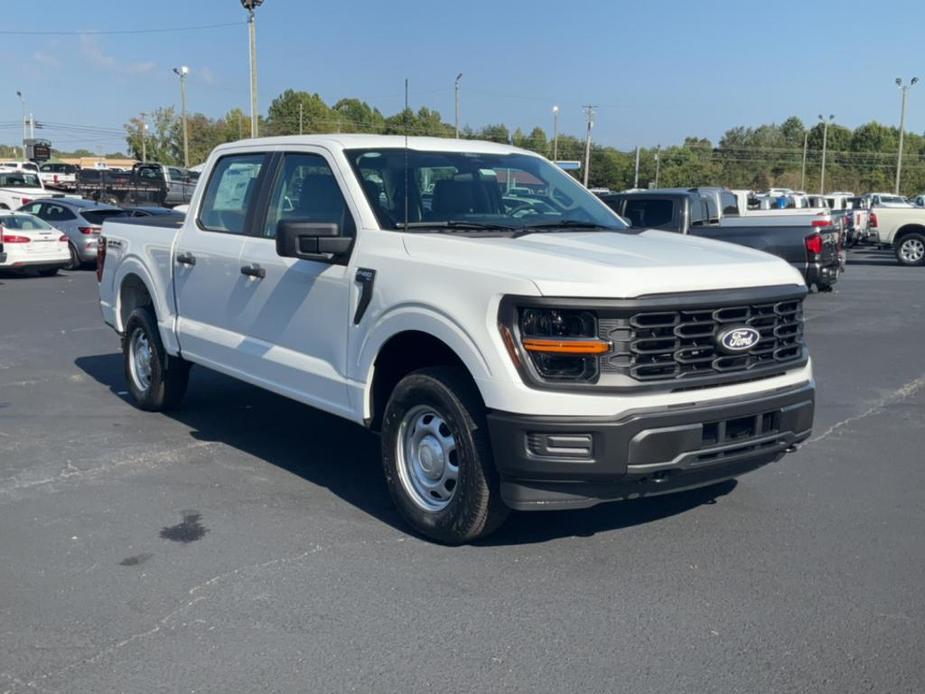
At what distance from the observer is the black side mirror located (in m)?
5.29

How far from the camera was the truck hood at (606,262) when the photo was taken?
14.6 feet

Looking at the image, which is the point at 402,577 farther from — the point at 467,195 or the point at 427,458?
the point at 467,195

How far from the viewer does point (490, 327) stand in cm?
456

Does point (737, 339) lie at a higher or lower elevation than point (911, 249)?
higher

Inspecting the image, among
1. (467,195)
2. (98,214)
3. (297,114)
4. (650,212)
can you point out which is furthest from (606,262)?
(297,114)

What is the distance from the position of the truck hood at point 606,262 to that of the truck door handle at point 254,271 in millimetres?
1324

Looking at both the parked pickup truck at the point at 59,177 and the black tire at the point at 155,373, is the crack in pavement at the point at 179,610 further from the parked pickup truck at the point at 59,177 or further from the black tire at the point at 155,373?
the parked pickup truck at the point at 59,177

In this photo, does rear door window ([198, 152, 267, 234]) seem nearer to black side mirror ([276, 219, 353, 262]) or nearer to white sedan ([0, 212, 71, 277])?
black side mirror ([276, 219, 353, 262])

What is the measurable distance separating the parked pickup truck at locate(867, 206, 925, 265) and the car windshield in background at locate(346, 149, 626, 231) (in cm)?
2194

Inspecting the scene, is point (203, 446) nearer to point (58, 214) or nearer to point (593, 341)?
point (593, 341)

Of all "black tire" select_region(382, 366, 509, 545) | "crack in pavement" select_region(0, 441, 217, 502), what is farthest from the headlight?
"crack in pavement" select_region(0, 441, 217, 502)

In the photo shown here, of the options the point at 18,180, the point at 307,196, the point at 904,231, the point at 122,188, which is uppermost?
the point at 18,180

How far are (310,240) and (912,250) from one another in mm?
23874

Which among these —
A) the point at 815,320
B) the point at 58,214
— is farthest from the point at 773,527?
the point at 58,214
